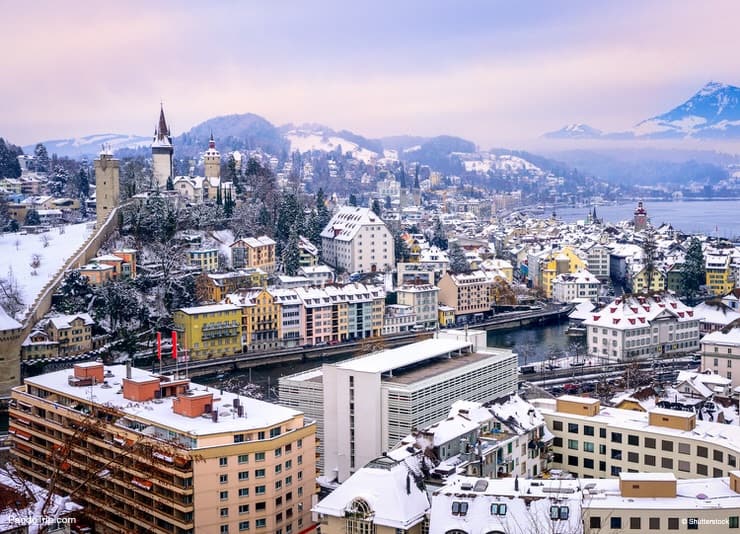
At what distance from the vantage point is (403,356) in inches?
497

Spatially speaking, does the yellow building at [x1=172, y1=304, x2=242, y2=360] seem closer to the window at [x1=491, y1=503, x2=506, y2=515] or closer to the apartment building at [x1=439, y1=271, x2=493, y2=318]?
the apartment building at [x1=439, y1=271, x2=493, y2=318]

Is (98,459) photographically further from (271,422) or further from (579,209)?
(579,209)

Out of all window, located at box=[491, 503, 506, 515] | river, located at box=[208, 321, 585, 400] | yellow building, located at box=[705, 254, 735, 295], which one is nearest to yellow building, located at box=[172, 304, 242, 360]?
river, located at box=[208, 321, 585, 400]

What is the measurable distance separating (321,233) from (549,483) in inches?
871

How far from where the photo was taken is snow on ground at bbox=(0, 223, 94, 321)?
837 inches

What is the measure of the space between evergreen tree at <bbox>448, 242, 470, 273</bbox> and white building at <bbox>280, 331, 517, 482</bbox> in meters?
16.1

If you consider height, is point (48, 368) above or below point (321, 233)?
below

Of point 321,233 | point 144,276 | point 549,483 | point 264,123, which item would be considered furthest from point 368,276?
point 264,123

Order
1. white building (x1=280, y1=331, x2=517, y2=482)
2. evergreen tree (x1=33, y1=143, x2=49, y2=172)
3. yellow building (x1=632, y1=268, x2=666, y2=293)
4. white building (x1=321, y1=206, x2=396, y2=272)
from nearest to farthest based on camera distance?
white building (x1=280, y1=331, x2=517, y2=482) < white building (x1=321, y1=206, x2=396, y2=272) < yellow building (x1=632, y1=268, x2=666, y2=293) < evergreen tree (x1=33, y1=143, x2=49, y2=172)

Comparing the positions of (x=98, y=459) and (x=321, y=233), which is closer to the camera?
(x=98, y=459)

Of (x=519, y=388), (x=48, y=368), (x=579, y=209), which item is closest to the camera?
(x=519, y=388)

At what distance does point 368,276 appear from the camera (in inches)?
1056

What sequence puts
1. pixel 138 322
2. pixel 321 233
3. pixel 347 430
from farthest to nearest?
→ pixel 321 233 < pixel 138 322 < pixel 347 430

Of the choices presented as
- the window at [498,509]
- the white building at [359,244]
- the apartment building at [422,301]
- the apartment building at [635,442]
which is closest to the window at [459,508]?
the window at [498,509]
